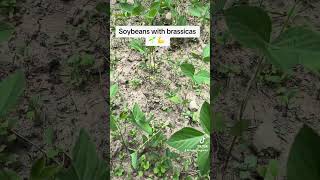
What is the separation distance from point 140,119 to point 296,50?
86cm

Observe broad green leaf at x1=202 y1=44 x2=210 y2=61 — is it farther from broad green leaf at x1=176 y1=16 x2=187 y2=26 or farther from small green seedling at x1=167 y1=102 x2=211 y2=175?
small green seedling at x1=167 y1=102 x2=211 y2=175

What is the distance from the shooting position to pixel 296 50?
0.32 metres

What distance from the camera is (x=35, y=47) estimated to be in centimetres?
161

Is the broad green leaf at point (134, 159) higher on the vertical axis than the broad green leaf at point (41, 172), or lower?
lower

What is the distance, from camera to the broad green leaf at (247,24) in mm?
343

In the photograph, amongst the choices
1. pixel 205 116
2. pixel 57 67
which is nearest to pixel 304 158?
pixel 205 116

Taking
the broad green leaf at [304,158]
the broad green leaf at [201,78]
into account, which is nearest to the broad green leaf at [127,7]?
the broad green leaf at [201,78]

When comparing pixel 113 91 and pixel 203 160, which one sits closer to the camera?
pixel 203 160

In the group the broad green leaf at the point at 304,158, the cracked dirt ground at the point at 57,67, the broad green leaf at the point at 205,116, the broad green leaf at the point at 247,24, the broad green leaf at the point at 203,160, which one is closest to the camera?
the broad green leaf at the point at 304,158

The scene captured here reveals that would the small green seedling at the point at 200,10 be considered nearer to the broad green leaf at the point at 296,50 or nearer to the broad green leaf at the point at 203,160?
the broad green leaf at the point at 203,160

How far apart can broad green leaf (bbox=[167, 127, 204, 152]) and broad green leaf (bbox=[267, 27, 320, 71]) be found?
2.10ft

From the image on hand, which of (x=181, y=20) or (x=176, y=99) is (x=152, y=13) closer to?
(x=181, y=20)

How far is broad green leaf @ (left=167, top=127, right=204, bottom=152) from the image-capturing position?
0.97m

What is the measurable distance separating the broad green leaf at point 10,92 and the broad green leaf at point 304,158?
0.19 metres
